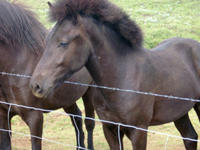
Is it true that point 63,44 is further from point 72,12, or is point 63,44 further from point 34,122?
point 34,122

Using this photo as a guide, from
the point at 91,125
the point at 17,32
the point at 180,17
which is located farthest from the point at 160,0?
the point at 17,32

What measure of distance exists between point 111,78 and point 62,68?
1.80ft

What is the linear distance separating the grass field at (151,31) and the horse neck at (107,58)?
49 cm

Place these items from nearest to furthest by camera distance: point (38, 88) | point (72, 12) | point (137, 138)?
1. point (38, 88)
2. point (72, 12)
3. point (137, 138)

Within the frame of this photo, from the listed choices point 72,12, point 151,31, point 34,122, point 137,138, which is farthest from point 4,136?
point 151,31

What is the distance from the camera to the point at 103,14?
306 cm

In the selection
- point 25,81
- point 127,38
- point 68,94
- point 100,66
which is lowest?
point 68,94

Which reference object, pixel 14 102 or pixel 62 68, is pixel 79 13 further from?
pixel 14 102

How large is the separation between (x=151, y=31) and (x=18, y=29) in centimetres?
1065

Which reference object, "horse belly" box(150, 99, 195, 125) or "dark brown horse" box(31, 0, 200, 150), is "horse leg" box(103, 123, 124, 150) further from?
"horse belly" box(150, 99, 195, 125)

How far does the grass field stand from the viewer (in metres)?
5.77

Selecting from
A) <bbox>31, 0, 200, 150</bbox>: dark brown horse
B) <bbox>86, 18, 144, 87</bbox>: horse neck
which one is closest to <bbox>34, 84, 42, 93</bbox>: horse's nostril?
<bbox>31, 0, 200, 150</bbox>: dark brown horse

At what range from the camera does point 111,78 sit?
3.15m

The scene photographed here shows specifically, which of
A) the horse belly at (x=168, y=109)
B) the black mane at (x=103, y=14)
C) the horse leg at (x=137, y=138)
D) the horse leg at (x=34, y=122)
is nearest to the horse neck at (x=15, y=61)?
the horse leg at (x=34, y=122)
